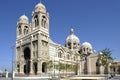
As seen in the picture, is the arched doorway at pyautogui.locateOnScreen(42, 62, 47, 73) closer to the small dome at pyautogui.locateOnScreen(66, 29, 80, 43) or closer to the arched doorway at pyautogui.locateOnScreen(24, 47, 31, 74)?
the arched doorway at pyautogui.locateOnScreen(24, 47, 31, 74)

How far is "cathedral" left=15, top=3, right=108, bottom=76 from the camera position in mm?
92688

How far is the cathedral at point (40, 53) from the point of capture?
92.7 m

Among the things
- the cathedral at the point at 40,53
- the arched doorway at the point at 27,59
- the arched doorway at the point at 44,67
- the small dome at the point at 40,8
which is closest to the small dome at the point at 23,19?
the cathedral at the point at 40,53

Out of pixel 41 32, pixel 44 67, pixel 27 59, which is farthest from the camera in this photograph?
pixel 27 59

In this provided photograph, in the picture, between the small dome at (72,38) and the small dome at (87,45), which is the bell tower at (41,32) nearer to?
the small dome at (72,38)

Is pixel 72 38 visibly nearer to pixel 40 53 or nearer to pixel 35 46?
pixel 35 46

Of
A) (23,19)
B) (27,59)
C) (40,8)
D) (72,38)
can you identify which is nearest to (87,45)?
(72,38)

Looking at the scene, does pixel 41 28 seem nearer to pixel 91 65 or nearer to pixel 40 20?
pixel 40 20

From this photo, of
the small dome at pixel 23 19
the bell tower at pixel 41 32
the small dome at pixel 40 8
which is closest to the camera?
the bell tower at pixel 41 32

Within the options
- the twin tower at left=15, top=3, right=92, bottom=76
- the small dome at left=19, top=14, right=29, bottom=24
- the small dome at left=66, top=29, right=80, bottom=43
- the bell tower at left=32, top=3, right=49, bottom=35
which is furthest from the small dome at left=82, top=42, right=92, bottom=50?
the small dome at left=19, top=14, right=29, bottom=24

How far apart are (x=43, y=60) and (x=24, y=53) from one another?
14924mm

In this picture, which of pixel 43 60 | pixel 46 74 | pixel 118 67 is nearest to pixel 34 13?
pixel 43 60

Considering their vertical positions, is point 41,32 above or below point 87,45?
above

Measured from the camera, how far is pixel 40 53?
91688 millimetres
